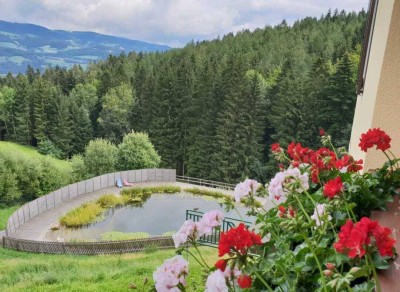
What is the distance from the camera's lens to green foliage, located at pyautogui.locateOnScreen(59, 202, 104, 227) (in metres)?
14.2

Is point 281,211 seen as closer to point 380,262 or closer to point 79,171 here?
point 380,262

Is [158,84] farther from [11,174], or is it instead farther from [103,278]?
[103,278]

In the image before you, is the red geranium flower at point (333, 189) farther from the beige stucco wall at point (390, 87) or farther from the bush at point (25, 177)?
the bush at point (25, 177)

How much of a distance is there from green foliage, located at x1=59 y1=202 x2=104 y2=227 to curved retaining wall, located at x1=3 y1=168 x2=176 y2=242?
3.52 ft

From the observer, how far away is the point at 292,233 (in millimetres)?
1359

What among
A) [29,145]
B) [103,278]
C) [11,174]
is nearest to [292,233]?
[103,278]

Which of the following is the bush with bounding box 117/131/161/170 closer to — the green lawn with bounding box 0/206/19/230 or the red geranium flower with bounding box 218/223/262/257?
the green lawn with bounding box 0/206/19/230

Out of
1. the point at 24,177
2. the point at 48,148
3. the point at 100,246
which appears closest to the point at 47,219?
the point at 100,246

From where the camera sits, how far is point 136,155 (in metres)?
23.6

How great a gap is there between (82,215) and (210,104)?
1698cm

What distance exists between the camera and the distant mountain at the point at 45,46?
10781 centimetres

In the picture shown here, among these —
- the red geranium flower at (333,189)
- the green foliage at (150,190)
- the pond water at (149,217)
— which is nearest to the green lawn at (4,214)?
the pond water at (149,217)

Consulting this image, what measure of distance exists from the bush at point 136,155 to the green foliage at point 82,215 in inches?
294

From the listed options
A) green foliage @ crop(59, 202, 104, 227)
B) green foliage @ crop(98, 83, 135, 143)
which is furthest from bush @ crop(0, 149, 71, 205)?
green foliage @ crop(98, 83, 135, 143)
